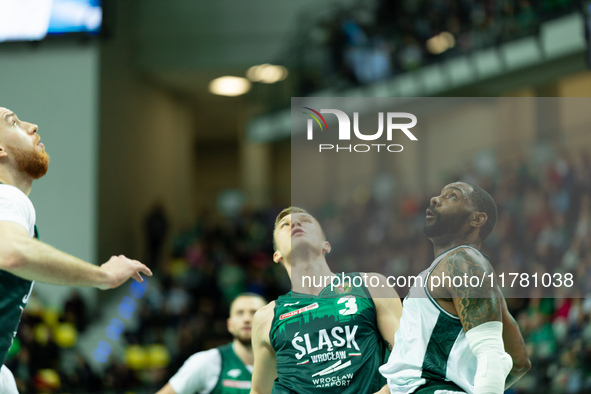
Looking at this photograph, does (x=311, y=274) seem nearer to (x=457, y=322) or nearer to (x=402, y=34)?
(x=457, y=322)

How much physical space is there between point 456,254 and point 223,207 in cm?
2332

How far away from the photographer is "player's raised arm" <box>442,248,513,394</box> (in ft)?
9.91

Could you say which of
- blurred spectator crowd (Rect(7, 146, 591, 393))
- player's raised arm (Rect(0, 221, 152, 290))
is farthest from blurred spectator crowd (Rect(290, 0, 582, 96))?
player's raised arm (Rect(0, 221, 152, 290))

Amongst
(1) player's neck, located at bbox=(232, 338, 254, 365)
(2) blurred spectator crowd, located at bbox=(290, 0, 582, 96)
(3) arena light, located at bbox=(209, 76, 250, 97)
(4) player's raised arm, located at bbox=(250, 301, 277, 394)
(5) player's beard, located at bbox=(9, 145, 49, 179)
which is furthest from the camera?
(3) arena light, located at bbox=(209, 76, 250, 97)

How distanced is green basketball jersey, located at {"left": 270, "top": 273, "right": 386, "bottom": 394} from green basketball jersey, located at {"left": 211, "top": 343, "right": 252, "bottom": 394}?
1.61 meters

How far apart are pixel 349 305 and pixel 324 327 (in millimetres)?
191

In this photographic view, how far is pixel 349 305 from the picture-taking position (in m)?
3.95

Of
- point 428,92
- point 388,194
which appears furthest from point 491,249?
point 428,92

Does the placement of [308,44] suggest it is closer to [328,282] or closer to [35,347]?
[35,347]

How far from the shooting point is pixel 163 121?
→ 21.2 m

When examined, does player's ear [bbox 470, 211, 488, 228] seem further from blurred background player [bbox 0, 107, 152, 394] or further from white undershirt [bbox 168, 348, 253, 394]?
white undershirt [bbox 168, 348, 253, 394]

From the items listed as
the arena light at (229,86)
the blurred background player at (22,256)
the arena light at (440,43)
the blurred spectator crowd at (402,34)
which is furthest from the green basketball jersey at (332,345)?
the arena light at (229,86)

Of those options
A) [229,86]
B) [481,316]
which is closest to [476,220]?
[481,316]

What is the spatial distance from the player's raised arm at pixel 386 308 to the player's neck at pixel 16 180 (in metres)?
1.84
